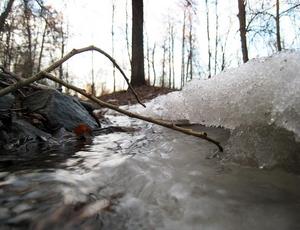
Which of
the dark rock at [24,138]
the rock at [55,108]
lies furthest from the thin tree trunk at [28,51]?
the dark rock at [24,138]

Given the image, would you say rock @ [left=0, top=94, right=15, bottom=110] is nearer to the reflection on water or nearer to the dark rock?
the dark rock

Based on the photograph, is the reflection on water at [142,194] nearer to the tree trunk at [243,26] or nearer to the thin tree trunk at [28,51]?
the tree trunk at [243,26]

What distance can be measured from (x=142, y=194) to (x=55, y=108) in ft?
5.98

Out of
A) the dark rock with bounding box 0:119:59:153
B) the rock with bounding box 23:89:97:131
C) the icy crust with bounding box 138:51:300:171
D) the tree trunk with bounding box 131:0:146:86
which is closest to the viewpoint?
the icy crust with bounding box 138:51:300:171

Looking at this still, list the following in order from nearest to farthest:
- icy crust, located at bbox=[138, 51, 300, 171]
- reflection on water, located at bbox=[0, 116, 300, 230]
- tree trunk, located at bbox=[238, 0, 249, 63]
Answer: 1. reflection on water, located at bbox=[0, 116, 300, 230]
2. icy crust, located at bbox=[138, 51, 300, 171]
3. tree trunk, located at bbox=[238, 0, 249, 63]

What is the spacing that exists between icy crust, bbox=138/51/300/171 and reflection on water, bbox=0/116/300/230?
0.42 feet

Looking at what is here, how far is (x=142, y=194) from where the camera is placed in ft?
4.16

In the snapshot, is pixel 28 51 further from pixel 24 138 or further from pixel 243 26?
pixel 24 138

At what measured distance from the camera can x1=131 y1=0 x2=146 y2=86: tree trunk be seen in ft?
30.5

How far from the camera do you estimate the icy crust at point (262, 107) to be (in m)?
1.43

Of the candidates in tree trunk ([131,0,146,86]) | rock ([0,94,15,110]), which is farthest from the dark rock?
tree trunk ([131,0,146,86])

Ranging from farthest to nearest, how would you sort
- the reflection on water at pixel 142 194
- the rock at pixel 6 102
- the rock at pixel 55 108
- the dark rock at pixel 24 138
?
the rock at pixel 55 108
the rock at pixel 6 102
the dark rock at pixel 24 138
the reflection on water at pixel 142 194

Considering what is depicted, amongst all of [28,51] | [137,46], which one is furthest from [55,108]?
[28,51]

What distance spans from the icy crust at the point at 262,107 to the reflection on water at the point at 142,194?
128 mm
